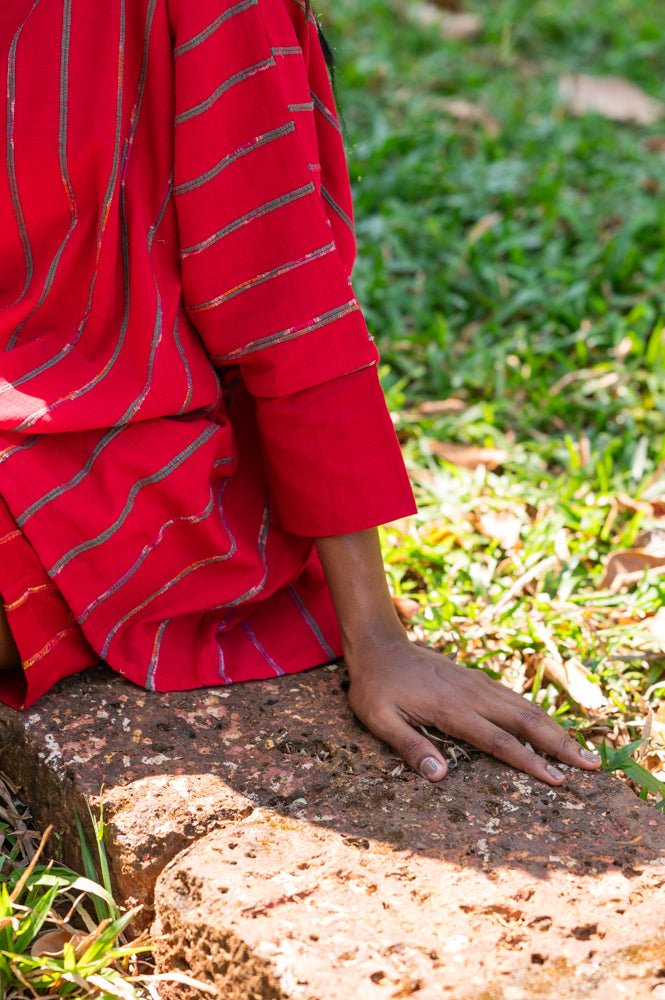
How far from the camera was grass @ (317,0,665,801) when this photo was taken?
2012 mm

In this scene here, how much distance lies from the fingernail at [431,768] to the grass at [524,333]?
339 millimetres

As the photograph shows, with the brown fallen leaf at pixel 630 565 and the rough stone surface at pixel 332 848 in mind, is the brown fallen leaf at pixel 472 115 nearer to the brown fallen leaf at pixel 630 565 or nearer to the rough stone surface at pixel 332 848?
the brown fallen leaf at pixel 630 565

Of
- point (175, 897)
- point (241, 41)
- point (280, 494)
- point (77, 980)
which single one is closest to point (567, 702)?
point (280, 494)

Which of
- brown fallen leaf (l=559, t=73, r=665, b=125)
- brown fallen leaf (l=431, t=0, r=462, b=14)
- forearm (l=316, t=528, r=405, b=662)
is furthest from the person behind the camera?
brown fallen leaf (l=431, t=0, r=462, b=14)

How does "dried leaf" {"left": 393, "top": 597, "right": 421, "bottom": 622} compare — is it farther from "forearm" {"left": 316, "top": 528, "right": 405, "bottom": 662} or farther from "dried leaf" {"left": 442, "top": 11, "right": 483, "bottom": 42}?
"dried leaf" {"left": 442, "top": 11, "right": 483, "bottom": 42}

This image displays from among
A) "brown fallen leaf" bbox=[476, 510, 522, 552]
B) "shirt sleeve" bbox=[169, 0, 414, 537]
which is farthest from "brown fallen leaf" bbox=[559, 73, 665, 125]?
"shirt sleeve" bbox=[169, 0, 414, 537]

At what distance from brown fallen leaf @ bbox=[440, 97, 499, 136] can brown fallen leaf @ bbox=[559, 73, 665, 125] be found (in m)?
0.34

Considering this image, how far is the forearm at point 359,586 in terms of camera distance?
5.19 ft

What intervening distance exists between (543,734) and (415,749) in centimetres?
17

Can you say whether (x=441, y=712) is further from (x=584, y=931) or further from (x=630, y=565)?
(x=630, y=565)

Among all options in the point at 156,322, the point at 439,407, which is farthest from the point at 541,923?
the point at 439,407

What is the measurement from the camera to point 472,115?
376 centimetres

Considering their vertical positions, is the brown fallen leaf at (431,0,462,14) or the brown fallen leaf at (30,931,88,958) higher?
the brown fallen leaf at (431,0,462,14)

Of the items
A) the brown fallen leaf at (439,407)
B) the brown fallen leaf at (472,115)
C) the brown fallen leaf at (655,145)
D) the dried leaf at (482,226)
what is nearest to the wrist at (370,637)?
the brown fallen leaf at (439,407)
